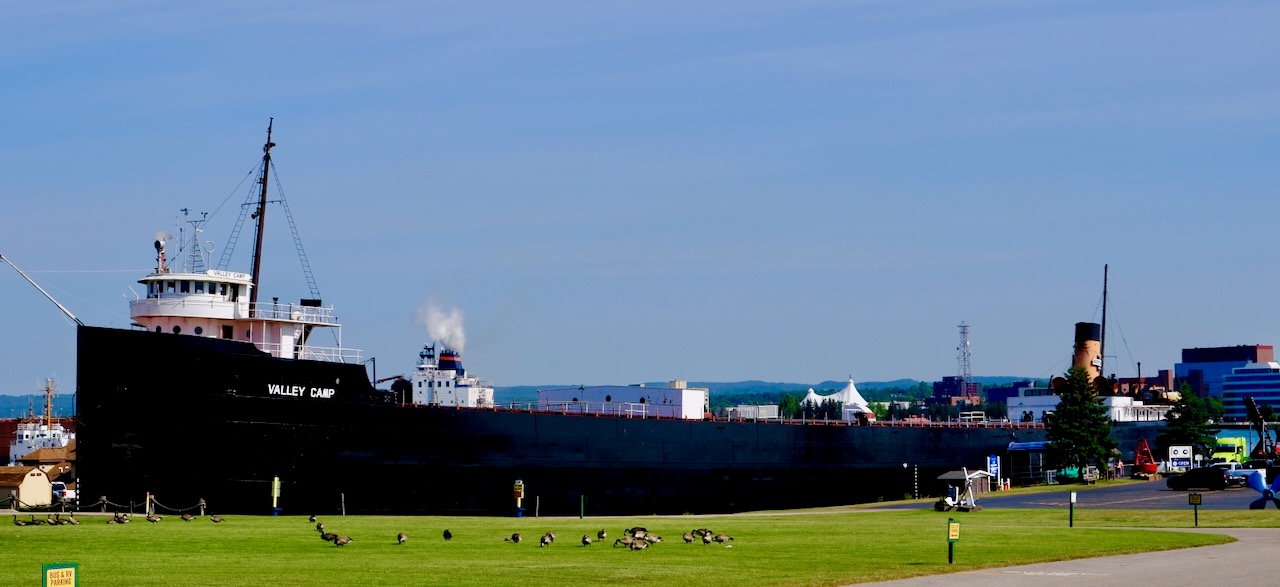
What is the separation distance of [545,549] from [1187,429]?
268ft

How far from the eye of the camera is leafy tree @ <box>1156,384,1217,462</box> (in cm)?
11175

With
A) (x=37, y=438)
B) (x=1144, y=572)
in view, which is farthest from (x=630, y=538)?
(x=37, y=438)

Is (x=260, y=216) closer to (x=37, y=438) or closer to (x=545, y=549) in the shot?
(x=545, y=549)

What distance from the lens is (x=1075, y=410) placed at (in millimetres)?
97250

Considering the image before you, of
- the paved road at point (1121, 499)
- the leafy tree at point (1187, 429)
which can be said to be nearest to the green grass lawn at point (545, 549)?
the paved road at point (1121, 499)

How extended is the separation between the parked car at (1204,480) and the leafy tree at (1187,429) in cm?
3310

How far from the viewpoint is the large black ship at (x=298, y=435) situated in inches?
2383

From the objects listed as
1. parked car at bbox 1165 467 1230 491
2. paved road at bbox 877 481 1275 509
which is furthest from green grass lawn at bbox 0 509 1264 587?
parked car at bbox 1165 467 1230 491

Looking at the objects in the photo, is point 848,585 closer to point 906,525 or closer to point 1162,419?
point 906,525

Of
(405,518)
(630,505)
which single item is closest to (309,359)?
(405,518)

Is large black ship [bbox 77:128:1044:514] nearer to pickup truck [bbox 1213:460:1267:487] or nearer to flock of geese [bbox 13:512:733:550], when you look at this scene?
flock of geese [bbox 13:512:733:550]

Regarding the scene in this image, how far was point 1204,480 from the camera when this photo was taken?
79.6 metres

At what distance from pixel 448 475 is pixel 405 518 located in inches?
289

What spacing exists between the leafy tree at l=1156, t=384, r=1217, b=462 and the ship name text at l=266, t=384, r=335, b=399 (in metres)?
71.7
